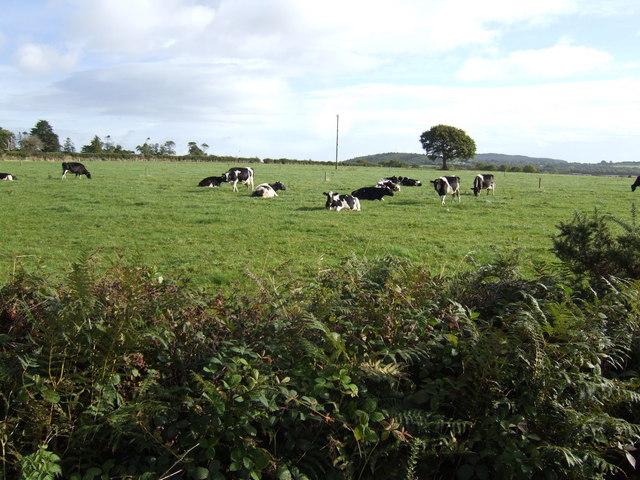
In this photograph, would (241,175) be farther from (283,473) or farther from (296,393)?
(283,473)

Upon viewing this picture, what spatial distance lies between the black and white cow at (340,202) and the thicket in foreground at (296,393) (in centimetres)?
1481

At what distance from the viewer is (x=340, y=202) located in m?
18.4

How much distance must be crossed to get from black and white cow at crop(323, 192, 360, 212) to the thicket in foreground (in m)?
14.8

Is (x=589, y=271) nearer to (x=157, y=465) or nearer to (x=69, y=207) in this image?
(x=157, y=465)

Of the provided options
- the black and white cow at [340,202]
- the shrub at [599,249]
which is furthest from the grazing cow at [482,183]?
the shrub at [599,249]

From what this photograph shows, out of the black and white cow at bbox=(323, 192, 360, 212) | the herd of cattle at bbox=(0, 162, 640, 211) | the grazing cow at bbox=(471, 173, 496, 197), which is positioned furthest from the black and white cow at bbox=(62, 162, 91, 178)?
the grazing cow at bbox=(471, 173, 496, 197)

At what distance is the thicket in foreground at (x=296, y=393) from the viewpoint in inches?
102

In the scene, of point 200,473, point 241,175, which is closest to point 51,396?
point 200,473

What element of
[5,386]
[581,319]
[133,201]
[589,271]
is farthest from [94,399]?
[133,201]

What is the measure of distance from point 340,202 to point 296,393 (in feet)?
52.3

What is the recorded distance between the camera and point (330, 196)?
18.3 meters

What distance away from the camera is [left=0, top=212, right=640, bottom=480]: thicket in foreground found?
2584mm

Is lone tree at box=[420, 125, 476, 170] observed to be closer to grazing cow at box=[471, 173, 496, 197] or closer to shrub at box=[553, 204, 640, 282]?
grazing cow at box=[471, 173, 496, 197]

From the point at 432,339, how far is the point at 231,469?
5.35 ft
